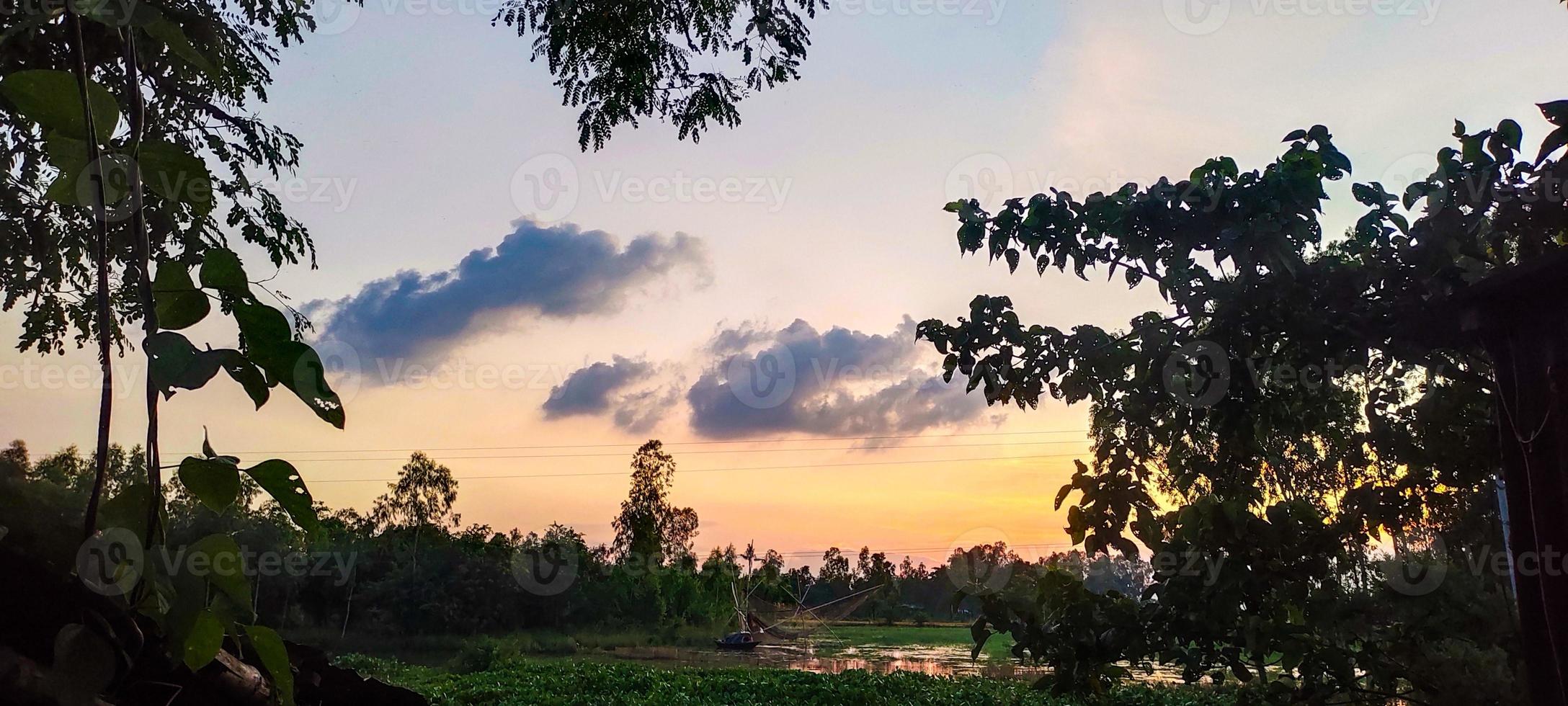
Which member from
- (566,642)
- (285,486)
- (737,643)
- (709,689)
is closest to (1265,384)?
(285,486)

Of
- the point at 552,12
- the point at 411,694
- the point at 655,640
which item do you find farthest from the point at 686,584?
the point at 411,694

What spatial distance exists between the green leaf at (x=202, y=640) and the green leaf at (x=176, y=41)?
244 mm

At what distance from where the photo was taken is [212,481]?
387mm

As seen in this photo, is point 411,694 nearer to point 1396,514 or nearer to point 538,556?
point 1396,514

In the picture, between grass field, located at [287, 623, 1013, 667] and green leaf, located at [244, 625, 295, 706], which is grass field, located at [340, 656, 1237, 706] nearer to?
grass field, located at [287, 623, 1013, 667]

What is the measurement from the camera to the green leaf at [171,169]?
413mm

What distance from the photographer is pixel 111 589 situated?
354mm

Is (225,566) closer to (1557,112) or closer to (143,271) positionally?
(143,271)

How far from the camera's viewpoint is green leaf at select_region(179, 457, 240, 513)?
38 centimetres

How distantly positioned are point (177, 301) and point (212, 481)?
3.1 inches

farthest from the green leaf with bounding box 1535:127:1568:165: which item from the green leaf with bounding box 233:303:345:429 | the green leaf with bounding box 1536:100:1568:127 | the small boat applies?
the small boat

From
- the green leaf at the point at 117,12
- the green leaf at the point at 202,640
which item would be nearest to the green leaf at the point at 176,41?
the green leaf at the point at 117,12

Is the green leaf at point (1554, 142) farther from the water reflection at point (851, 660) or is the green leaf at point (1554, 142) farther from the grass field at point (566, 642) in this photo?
the water reflection at point (851, 660)

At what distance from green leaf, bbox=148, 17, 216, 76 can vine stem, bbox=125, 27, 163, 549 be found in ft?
0.04
